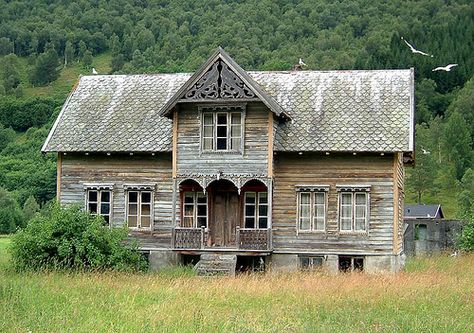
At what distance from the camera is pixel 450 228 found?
54.6 meters

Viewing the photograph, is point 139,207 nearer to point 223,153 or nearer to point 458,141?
point 223,153

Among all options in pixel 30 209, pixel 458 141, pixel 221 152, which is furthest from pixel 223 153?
pixel 458 141

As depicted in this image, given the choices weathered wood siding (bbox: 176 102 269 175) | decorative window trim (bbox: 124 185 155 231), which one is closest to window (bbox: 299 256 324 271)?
weathered wood siding (bbox: 176 102 269 175)

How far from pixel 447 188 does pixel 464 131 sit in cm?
1125

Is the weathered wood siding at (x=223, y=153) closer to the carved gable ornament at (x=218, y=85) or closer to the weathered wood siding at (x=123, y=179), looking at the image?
the carved gable ornament at (x=218, y=85)

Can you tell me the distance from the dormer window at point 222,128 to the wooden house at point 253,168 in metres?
0.04

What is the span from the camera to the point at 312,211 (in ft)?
116

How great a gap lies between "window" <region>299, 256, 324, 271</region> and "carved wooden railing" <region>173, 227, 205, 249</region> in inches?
159

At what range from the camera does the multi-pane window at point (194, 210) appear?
3644 centimetres

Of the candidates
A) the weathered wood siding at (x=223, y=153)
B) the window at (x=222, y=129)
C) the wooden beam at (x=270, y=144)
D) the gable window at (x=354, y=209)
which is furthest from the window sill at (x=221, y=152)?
the gable window at (x=354, y=209)

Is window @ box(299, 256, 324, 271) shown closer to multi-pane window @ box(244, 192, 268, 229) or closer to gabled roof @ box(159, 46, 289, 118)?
multi-pane window @ box(244, 192, 268, 229)

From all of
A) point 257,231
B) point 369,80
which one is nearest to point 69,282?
point 257,231

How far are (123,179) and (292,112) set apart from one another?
7.47 metres

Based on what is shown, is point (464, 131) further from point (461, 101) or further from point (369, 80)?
point (369, 80)
